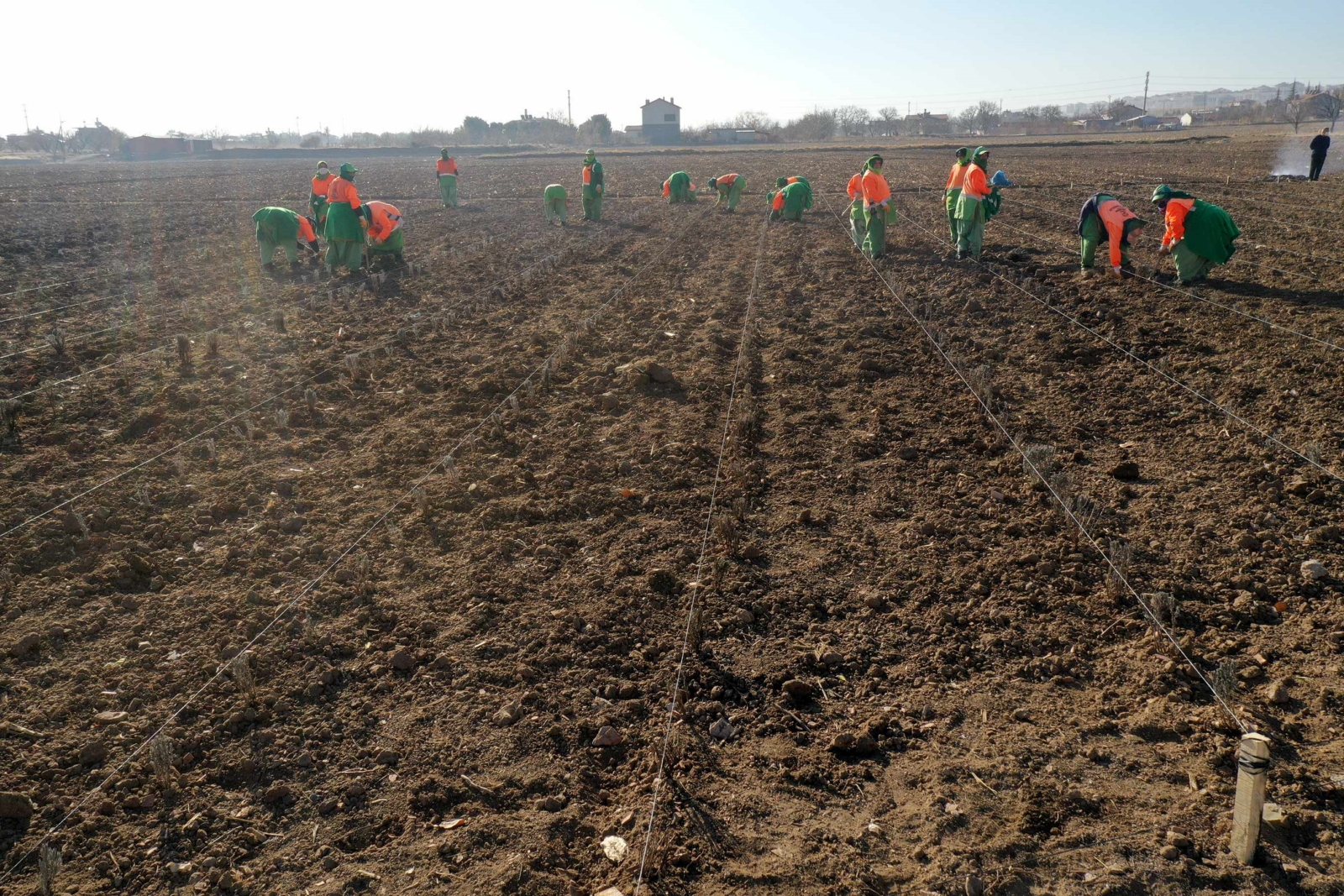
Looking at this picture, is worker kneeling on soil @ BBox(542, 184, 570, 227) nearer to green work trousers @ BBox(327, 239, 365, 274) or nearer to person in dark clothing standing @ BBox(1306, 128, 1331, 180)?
green work trousers @ BBox(327, 239, 365, 274)

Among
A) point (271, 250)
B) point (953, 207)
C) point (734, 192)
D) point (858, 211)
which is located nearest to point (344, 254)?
point (271, 250)

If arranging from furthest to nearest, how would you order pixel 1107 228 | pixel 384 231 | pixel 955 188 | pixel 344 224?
pixel 384 231, pixel 955 188, pixel 344 224, pixel 1107 228

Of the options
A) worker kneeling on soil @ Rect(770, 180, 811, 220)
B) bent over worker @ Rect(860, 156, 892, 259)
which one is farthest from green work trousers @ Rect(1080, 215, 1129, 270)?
worker kneeling on soil @ Rect(770, 180, 811, 220)

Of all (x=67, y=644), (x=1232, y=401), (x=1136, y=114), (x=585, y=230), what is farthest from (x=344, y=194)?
(x=1136, y=114)

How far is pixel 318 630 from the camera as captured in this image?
444cm

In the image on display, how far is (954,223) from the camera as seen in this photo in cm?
1359

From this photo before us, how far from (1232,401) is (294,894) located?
6.90 meters

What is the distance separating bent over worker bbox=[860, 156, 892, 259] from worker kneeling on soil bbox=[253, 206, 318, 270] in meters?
8.08

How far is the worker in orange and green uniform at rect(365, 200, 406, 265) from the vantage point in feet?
44.7

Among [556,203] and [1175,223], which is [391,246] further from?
[1175,223]

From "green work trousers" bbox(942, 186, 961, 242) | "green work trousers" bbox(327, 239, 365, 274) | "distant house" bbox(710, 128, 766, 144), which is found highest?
"distant house" bbox(710, 128, 766, 144)

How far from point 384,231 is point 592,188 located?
6026mm

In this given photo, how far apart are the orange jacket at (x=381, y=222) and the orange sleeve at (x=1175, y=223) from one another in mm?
9903

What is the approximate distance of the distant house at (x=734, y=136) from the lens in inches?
3079
